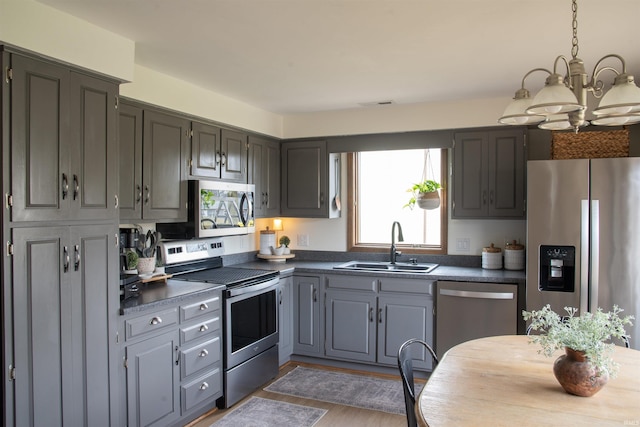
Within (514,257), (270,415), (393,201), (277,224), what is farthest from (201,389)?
(514,257)

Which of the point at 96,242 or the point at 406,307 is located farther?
the point at 406,307

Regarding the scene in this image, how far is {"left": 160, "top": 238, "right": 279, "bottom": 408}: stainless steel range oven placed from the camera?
3295mm

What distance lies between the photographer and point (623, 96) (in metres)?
1.59

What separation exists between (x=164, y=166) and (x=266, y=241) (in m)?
1.63

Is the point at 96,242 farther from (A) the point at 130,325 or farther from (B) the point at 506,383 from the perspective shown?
(B) the point at 506,383

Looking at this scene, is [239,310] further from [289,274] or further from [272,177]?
[272,177]

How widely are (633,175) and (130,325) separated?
321 centimetres

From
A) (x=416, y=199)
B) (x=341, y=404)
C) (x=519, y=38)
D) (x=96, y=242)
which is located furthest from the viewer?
(x=416, y=199)

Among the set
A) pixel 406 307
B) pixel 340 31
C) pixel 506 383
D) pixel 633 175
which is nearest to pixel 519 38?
pixel 340 31

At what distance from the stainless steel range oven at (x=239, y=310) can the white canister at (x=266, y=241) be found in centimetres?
62

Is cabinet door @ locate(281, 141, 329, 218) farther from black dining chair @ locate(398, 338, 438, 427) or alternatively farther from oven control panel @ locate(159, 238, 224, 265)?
black dining chair @ locate(398, 338, 438, 427)

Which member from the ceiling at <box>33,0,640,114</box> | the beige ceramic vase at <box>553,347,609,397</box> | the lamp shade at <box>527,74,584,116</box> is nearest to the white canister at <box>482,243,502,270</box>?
the ceiling at <box>33,0,640,114</box>

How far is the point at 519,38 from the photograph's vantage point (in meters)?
2.56

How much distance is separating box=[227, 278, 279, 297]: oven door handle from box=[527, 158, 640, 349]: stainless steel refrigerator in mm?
1901
